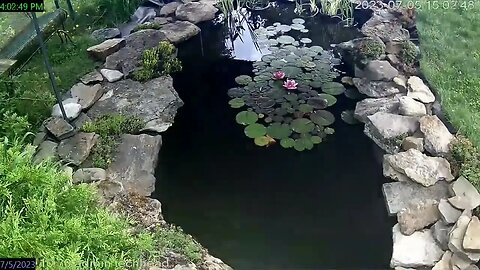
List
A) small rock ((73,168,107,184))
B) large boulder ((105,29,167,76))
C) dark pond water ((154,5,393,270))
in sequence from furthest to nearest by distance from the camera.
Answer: large boulder ((105,29,167,76)) < small rock ((73,168,107,184)) < dark pond water ((154,5,393,270))

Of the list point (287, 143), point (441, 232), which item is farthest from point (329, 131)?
point (441, 232)

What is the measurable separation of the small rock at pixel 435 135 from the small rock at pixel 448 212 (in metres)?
0.61

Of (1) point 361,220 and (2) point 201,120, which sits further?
(2) point 201,120

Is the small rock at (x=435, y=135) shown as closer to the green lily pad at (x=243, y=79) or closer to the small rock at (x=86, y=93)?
the green lily pad at (x=243, y=79)

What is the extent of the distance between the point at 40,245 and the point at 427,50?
171 inches

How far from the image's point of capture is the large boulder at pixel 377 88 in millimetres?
5008

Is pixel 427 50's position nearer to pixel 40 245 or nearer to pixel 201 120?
pixel 201 120

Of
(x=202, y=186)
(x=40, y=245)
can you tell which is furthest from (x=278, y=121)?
(x=40, y=245)

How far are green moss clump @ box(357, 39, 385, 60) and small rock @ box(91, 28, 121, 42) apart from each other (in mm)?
2646

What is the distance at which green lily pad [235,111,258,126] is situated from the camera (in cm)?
475

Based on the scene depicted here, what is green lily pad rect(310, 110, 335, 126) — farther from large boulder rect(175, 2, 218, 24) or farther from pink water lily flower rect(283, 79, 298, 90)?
large boulder rect(175, 2, 218, 24)

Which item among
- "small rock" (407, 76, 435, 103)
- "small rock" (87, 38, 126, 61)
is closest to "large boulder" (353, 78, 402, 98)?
"small rock" (407, 76, 435, 103)

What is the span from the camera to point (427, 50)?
18.0 feet

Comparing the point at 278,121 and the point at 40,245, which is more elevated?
the point at 40,245
